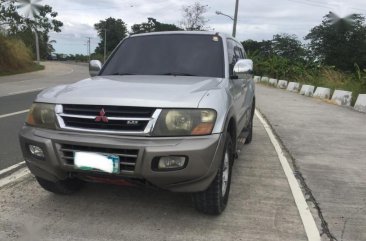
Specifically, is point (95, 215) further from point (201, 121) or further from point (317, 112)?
point (317, 112)

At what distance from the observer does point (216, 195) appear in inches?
175

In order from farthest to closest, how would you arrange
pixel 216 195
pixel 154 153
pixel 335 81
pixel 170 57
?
pixel 335 81 < pixel 170 57 < pixel 216 195 < pixel 154 153

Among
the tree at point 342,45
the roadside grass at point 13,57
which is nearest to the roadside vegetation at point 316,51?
the tree at point 342,45

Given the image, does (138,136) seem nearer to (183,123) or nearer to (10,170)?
(183,123)

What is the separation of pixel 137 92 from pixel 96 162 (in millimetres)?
748

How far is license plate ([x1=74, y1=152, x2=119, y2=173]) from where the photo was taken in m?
4.05

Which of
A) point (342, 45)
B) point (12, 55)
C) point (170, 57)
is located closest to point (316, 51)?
point (342, 45)

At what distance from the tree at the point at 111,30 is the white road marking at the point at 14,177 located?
99485 millimetres

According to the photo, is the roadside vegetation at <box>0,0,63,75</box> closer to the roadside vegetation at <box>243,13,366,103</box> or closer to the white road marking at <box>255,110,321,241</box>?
the roadside vegetation at <box>243,13,366,103</box>

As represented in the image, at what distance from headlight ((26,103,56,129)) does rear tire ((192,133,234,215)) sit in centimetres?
152

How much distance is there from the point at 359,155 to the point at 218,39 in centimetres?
353

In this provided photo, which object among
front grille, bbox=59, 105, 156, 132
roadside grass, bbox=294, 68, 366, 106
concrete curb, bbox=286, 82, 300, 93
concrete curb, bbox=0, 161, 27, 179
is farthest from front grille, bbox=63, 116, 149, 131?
concrete curb, bbox=286, 82, 300, 93

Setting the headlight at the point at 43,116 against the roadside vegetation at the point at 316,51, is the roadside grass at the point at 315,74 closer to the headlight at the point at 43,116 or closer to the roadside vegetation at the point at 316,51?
the roadside vegetation at the point at 316,51

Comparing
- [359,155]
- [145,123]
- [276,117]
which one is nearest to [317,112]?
[276,117]
